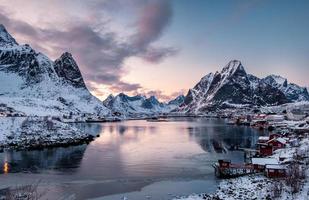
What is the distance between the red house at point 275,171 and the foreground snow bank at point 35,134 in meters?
53.5

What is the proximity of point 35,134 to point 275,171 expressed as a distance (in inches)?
2525

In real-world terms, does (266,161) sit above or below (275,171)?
above

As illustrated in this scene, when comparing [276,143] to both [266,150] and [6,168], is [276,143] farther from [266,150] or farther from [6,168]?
[6,168]

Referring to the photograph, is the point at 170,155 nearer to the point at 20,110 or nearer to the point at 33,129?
the point at 33,129

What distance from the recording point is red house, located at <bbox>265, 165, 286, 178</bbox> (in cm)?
4588

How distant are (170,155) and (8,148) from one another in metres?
35.2

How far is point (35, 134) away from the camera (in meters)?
91.4

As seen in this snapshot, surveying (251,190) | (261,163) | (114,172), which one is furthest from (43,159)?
(251,190)

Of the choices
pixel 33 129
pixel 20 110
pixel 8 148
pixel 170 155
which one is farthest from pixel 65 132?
pixel 20 110

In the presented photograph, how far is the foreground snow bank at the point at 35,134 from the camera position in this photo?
83.0 m

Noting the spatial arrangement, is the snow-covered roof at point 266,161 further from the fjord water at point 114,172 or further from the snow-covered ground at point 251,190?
the fjord water at point 114,172

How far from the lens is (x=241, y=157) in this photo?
6812 cm

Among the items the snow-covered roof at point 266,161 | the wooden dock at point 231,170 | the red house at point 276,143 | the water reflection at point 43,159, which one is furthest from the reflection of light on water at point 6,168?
the red house at point 276,143

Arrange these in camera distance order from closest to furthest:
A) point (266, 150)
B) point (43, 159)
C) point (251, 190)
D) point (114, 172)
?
point (251, 190)
point (114, 172)
point (43, 159)
point (266, 150)
